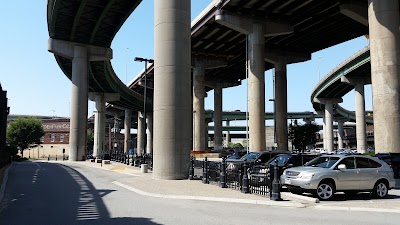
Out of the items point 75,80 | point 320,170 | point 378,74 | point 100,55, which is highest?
point 100,55

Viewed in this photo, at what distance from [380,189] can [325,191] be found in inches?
97.1

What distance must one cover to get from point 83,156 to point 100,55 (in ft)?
47.0

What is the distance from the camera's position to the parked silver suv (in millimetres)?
13688

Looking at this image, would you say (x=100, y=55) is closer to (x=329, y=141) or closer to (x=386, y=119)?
(x=386, y=119)

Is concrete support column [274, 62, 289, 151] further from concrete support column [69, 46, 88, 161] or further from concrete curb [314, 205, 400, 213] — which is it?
concrete curb [314, 205, 400, 213]

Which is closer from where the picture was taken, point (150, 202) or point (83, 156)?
point (150, 202)

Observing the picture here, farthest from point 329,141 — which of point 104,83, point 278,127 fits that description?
point 104,83

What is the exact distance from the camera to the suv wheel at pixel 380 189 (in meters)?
14.5

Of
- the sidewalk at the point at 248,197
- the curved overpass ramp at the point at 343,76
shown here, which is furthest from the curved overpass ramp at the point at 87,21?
the curved overpass ramp at the point at 343,76

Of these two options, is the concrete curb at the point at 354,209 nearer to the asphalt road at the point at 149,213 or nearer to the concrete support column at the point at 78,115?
the asphalt road at the point at 149,213

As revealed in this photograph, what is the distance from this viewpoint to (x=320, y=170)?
13828 mm

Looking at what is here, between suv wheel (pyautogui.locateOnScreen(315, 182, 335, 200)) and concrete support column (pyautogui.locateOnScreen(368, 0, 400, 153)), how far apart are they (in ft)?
51.5

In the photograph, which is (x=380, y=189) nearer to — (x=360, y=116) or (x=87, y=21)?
(x=87, y=21)

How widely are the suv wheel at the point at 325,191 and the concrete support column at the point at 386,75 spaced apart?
15706 millimetres
